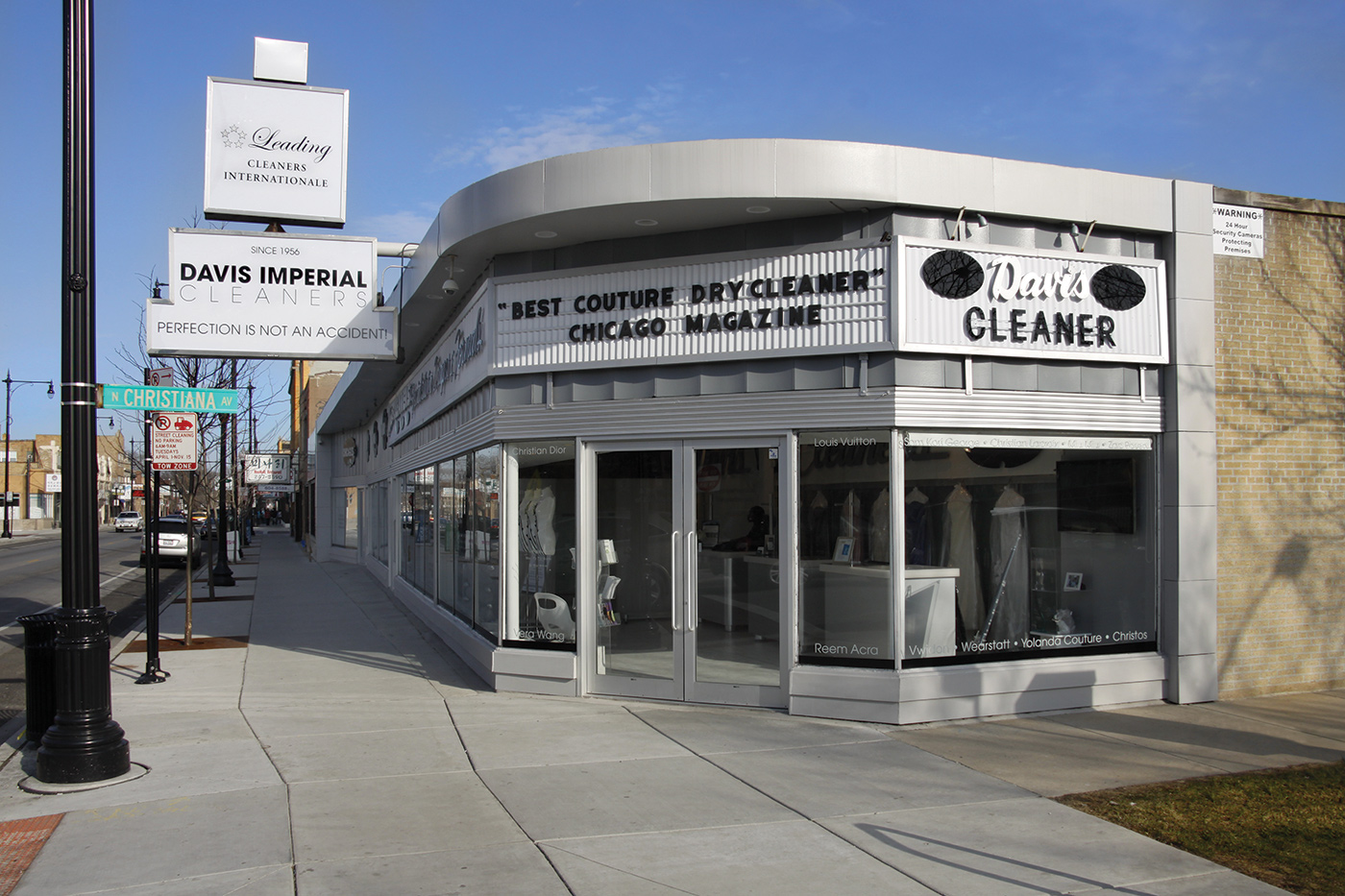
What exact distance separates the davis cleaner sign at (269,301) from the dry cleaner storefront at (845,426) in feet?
3.30

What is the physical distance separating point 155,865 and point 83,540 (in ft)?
9.24

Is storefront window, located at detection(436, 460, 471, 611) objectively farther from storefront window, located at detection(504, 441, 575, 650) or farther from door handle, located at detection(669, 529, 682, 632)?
door handle, located at detection(669, 529, 682, 632)

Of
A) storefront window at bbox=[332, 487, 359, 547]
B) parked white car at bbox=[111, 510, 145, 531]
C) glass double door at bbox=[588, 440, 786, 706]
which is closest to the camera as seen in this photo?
glass double door at bbox=[588, 440, 786, 706]

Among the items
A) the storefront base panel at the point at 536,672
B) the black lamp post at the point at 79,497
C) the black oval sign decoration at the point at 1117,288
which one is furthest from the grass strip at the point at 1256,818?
the black lamp post at the point at 79,497

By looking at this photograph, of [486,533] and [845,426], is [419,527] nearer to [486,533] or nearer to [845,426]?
[486,533]

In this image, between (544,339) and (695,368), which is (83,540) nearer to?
(544,339)

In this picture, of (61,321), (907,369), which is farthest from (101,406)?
(907,369)

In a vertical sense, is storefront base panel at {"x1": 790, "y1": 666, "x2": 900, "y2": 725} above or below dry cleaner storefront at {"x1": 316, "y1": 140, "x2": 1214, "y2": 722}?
below

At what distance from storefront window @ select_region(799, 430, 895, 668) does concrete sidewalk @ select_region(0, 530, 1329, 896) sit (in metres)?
0.77

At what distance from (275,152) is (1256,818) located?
9.19 metres

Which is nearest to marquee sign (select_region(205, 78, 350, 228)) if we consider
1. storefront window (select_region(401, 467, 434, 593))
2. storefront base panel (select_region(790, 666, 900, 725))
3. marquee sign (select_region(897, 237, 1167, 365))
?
marquee sign (select_region(897, 237, 1167, 365))

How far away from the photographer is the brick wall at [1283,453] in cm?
959

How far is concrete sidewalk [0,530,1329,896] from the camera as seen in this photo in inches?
205

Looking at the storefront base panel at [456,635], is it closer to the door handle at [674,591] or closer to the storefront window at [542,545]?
the storefront window at [542,545]
